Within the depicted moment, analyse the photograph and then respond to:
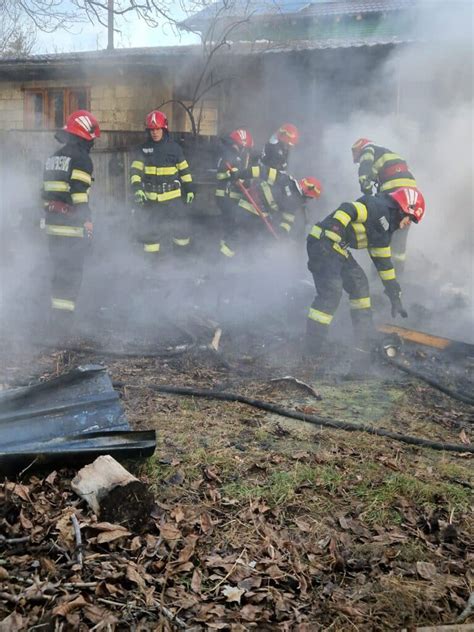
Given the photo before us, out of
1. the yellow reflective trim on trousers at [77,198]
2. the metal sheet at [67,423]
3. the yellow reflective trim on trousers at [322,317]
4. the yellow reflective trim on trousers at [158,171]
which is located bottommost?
the metal sheet at [67,423]

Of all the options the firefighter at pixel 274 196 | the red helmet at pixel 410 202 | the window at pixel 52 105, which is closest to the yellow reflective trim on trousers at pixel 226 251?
the firefighter at pixel 274 196

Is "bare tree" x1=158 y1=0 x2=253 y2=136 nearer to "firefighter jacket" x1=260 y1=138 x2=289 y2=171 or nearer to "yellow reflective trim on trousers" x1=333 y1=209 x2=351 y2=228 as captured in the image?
"firefighter jacket" x1=260 y1=138 x2=289 y2=171

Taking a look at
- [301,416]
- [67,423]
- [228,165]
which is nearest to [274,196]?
[228,165]

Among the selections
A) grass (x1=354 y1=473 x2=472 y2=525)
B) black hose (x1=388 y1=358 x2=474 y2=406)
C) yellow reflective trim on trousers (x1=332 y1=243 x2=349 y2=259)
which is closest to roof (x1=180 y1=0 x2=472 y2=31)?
yellow reflective trim on trousers (x1=332 y1=243 x2=349 y2=259)

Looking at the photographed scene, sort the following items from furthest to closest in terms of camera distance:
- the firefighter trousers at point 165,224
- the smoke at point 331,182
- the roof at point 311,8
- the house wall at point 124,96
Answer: the roof at point 311,8 < the house wall at point 124,96 < the firefighter trousers at point 165,224 < the smoke at point 331,182

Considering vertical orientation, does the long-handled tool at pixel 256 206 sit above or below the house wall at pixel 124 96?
below

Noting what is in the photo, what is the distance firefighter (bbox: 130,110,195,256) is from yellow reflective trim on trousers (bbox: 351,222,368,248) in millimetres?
3457

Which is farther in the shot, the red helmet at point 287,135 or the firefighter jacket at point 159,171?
the red helmet at point 287,135

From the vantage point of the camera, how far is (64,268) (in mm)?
6652

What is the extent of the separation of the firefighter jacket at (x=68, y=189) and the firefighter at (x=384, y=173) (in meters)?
4.11

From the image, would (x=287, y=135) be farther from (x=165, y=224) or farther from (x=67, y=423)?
(x=67, y=423)

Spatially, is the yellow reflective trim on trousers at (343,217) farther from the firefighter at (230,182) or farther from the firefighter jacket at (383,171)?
the firefighter at (230,182)

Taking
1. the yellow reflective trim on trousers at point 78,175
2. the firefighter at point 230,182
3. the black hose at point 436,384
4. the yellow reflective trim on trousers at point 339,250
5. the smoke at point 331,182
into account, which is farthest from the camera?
the firefighter at point 230,182

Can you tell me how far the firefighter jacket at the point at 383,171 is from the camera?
8328 mm
